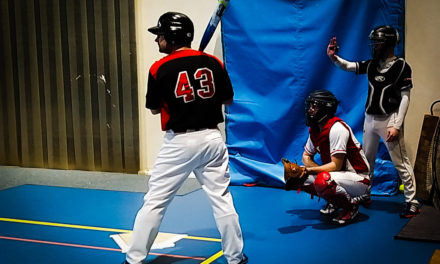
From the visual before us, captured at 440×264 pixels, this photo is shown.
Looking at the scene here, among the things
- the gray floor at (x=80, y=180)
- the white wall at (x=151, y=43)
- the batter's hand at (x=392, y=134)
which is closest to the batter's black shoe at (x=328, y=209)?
the batter's hand at (x=392, y=134)

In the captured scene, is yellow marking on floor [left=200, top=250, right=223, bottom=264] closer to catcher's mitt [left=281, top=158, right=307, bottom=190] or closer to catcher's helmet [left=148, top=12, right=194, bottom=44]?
catcher's mitt [left=281, top=158, right=307, bottom=190]

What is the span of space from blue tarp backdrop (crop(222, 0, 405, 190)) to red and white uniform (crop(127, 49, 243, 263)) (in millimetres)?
2798

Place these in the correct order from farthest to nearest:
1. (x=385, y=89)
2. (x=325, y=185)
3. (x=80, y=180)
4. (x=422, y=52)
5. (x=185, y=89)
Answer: (x=80, y=180) → (x=422, y=52) → (x=385, y=89) → (x=325, y=185) → (x=185, y=89)

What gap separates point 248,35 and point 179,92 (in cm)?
313

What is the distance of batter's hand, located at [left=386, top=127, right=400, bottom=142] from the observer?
18.7ft

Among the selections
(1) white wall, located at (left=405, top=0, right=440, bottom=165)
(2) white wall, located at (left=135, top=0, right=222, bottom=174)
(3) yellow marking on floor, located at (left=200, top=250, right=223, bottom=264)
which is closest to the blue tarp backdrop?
(1) white wall, located at (left=405, top=0, right=440, bottom=165)

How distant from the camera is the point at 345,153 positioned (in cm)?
554

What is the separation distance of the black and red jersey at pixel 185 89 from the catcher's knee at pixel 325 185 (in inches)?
56.8

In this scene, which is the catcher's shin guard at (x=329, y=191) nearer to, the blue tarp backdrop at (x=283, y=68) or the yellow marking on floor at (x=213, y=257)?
the yellow marking on floor at (x=213, y=257)

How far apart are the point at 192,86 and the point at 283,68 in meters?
3.01

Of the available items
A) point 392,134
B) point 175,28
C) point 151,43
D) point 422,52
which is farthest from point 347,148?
point 151,43

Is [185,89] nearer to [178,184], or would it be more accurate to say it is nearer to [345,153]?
[178,184]

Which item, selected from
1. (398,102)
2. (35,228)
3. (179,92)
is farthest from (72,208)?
(398,102)

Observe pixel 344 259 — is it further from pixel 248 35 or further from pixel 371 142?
pixel 248 35
